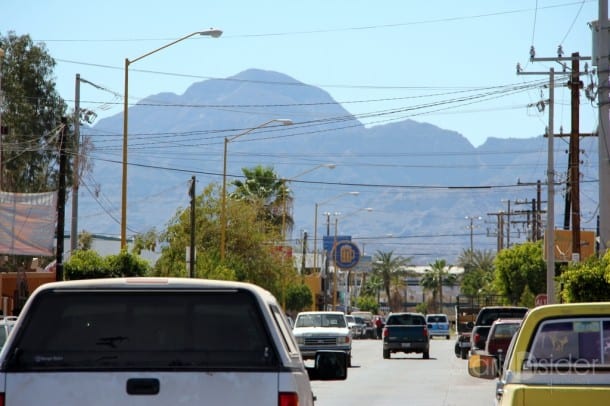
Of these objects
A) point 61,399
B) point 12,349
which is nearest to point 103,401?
point 61,399

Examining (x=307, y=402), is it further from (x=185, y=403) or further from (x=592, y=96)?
(x=592, y=96)

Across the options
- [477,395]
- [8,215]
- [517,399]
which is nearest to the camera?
[517,399]

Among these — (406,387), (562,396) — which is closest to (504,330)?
(406,387)

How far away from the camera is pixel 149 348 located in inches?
315

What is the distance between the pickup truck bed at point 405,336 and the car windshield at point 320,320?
819 centimetres

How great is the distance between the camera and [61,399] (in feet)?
23.6

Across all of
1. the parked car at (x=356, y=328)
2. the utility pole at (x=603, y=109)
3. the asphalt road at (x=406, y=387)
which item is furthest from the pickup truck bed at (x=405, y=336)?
the parked car at (x=356, y=328)

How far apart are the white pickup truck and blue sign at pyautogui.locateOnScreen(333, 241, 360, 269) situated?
113050mm

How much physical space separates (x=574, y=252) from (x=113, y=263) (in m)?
16.9

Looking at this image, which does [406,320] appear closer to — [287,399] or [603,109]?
[603,109]

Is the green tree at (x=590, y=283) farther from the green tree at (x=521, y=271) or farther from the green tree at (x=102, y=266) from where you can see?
the green tree at (x=521, y=271)

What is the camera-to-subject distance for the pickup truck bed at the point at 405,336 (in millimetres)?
50281

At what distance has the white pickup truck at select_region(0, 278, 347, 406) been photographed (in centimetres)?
725

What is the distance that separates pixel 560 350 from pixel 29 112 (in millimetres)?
64763
